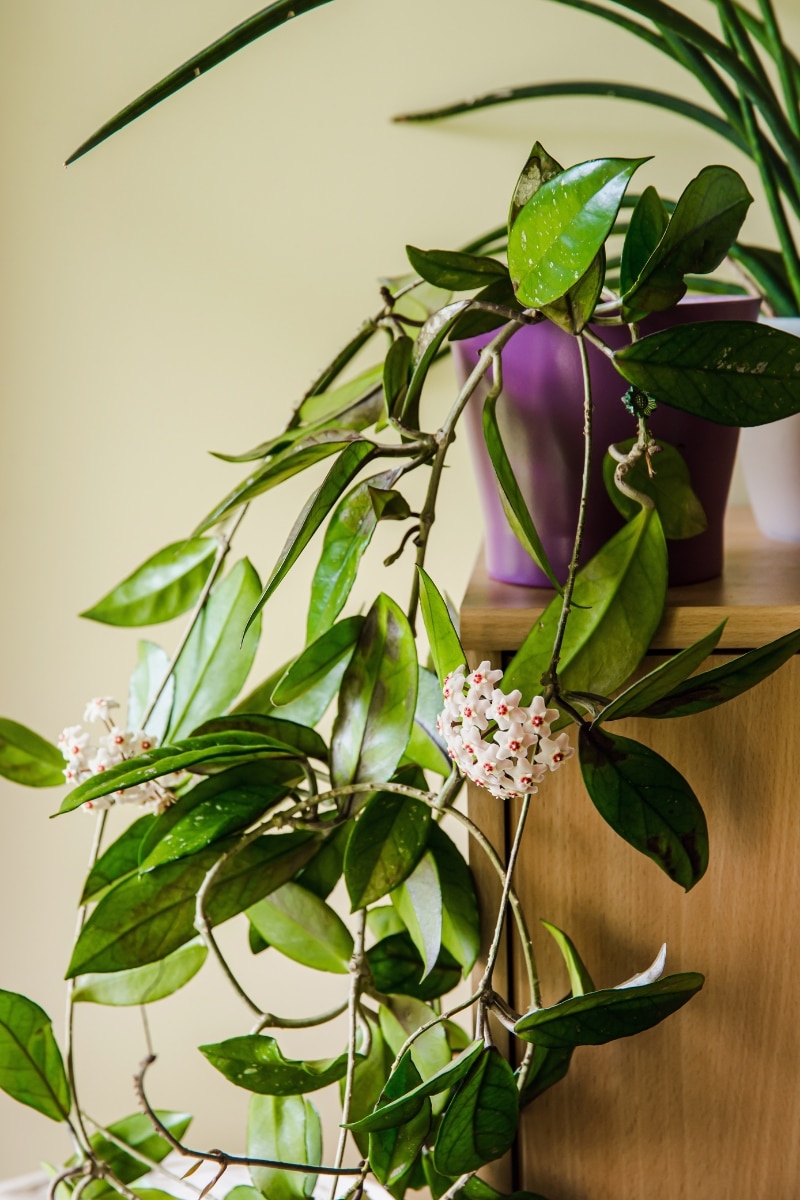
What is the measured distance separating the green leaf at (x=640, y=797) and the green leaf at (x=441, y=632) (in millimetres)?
72

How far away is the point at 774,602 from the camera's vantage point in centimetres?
54

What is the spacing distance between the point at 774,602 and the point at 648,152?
603 millimetres

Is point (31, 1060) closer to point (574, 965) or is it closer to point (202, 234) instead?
point (574, 965)

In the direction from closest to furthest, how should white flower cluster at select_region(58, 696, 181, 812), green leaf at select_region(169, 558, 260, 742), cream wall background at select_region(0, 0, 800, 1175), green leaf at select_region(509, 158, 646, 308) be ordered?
green leaf at select_region(509, 158, 646, 308) → white flower cluster at select_region(58, 696, 181, 812) → green leaf at select_region(169, 558, 260, 742) → cream wall background at select_region(0, 0, 800, 1175)

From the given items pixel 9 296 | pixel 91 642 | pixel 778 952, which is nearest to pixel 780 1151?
pixel 778 952

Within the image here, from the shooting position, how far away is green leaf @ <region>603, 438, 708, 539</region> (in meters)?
0.54

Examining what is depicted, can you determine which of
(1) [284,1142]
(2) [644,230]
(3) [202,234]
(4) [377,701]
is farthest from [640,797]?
(3) [202,234]

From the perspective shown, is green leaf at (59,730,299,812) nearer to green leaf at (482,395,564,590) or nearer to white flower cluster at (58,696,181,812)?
white flower cluster at (58,696,181,812)

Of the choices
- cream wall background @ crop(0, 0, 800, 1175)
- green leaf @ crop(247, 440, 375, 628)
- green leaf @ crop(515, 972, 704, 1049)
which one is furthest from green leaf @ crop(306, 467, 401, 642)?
cream wall background @ crop(0, 0, 800, 1175)

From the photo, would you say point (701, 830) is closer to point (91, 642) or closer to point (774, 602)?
point (774, 602)

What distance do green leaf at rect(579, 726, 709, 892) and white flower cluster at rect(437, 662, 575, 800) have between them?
0.02m

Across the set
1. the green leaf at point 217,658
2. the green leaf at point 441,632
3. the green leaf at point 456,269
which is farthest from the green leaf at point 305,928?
the green leaf at point 456,269

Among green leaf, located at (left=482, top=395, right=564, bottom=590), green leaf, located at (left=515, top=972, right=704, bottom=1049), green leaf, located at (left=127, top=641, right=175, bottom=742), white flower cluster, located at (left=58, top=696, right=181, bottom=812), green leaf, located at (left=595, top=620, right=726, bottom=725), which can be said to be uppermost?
green leaf, located at (left=482, top=395, right=564, bottom=590)

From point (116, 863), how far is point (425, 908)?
212 mm
